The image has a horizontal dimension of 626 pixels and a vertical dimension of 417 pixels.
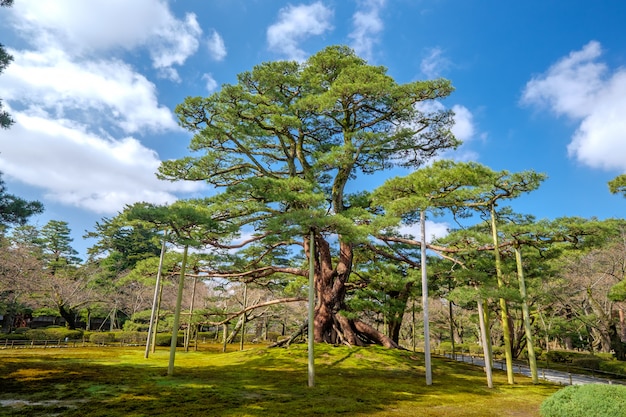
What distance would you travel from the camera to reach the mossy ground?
24.1ft

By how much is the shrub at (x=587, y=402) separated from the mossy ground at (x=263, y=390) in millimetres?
1051

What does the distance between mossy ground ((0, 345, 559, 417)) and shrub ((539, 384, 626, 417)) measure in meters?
1.05

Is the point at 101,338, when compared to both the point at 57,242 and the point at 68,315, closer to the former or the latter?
the point at 68,315

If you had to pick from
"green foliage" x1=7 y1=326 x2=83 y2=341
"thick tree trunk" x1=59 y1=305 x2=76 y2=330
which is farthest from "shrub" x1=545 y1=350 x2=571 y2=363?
"thick tree trunk" x1=59 y1=305 x2=76 y2=330

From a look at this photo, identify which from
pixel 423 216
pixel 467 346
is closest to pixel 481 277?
pixel 423 216

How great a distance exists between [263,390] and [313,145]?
13.2 meters

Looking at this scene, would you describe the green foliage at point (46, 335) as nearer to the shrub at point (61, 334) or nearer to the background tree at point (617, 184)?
the shrub at point (61, 334)

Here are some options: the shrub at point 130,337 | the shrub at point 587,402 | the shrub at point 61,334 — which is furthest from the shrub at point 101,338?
the shrub at point 587,402

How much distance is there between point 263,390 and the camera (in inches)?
379

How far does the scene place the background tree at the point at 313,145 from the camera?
13406 mm

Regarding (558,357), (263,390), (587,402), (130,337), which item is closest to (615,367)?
(558,357)

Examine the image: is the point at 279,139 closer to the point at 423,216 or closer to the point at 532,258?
the point at 423,216

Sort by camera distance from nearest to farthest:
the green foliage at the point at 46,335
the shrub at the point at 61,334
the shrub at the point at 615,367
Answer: the shrub at the point at 615,367 → the green foliage at the point at 46,335 → the shrub at the point at 61,334

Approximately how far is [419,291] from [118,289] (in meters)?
27.9
